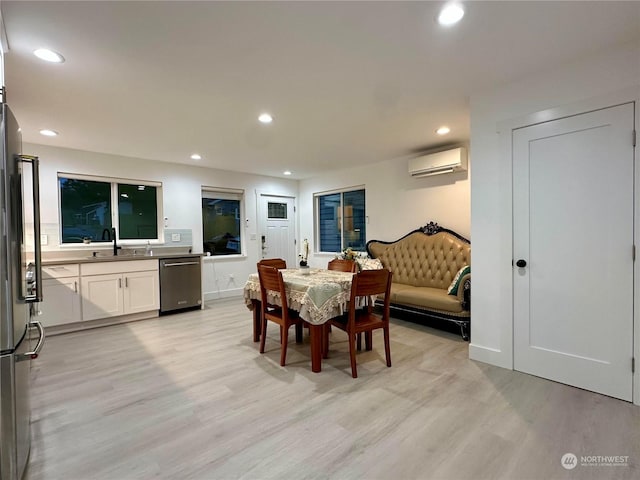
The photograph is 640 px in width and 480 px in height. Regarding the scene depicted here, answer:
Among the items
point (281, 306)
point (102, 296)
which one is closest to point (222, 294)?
point (102, 296)

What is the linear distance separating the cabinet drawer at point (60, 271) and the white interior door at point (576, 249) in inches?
195

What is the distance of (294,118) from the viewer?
131 inches

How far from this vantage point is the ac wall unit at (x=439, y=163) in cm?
414

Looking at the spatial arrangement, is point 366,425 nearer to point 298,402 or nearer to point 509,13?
point 298,402

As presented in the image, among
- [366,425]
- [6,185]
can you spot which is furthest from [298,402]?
[6,185]

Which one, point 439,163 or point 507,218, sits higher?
point 439,163

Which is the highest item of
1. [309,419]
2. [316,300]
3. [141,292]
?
[316,300]

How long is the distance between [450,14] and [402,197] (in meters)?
3.43

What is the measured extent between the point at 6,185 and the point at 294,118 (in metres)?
2.51

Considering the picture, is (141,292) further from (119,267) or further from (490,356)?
(490,356)

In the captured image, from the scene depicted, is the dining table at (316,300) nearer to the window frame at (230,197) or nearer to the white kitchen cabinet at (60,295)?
the white kitchen cabinet at (60,295)

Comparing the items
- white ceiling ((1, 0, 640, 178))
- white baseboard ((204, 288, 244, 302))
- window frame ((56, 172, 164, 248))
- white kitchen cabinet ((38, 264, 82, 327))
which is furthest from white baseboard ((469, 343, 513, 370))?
window frame ((56, 172, 164, 248))

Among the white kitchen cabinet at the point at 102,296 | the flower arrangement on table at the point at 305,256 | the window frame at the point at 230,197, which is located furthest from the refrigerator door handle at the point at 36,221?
the window frame at the point at 230,197

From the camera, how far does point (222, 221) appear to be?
19.9ft
